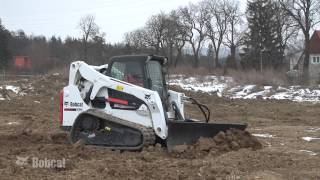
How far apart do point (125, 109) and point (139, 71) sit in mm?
789

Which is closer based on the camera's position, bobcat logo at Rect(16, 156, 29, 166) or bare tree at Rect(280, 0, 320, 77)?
bobcat logo at Rect(16, 156, 29, 166)

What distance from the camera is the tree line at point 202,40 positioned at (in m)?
63.2

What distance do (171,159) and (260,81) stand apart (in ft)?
94.9

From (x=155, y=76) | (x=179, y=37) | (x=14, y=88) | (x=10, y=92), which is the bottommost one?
(x=10, y=92)

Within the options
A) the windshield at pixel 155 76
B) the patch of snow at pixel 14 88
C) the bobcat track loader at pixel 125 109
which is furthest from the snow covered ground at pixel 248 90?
the bobcat track loader at pixel 125 109

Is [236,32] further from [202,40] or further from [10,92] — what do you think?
[10,92]

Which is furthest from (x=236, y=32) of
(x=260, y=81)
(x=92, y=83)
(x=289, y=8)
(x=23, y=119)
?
(x=92, y=83)

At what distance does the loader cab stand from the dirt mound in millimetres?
1390

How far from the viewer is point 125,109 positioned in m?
10.3

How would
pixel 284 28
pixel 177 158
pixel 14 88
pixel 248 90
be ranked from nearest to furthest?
pixel 177 158, pixel 14 88, pixel 248 90, pixel 284 28

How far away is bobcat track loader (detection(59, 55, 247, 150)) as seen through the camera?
1002cm

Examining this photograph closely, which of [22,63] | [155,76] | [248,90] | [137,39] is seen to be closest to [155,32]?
[137,39]

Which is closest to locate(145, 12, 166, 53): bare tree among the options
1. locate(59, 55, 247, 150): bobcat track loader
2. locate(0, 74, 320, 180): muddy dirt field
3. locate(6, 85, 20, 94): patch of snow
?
locate(6, 85, 20, 94): patch of snow

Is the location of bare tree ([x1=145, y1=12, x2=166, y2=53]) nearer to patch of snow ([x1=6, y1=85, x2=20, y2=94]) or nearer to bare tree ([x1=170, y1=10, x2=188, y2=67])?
bare tree ([x1=170, y1=10, x2=188, y2=67])
